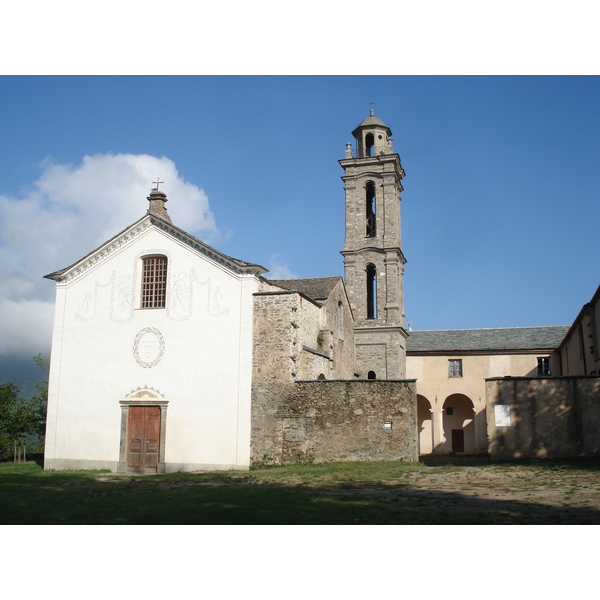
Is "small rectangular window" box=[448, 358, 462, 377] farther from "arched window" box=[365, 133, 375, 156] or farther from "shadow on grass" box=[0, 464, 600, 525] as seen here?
"shadow on grass" box=[0, 464, 600, 525]

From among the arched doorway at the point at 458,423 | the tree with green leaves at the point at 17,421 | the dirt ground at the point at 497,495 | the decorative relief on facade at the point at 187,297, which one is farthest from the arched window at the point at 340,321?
the tree with green leaves at the point at 17,421

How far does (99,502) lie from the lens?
12.9 metres

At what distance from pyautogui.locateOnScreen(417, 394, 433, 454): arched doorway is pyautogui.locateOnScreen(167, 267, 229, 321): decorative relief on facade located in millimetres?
18883

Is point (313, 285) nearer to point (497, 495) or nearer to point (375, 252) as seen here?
point (375, 252)

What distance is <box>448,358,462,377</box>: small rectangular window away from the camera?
119 ft

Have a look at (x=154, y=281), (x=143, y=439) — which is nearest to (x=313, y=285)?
(x=154, y=281)

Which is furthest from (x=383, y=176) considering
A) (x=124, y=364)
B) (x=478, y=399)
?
(x=124, y=364)

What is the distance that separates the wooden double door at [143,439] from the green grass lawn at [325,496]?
74.3 inches

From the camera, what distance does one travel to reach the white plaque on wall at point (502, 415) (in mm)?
19047

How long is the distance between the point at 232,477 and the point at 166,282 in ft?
26.9

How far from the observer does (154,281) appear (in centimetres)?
2266

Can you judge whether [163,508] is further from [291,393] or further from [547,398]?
[547,398]

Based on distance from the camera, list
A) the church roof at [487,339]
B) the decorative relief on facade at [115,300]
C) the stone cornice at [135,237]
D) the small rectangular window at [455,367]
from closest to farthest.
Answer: the stone cornice at [135,237] → the decorative relief on facade at [115,300] → the small rectangular window at [455,367] → the church roof at [487,339]

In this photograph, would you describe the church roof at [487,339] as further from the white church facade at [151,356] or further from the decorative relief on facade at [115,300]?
the decorative relief on facade at [115,300]
